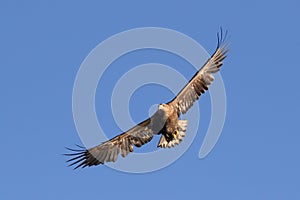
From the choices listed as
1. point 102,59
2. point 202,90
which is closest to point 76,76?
point 102,59

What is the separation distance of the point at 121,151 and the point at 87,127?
1.18m

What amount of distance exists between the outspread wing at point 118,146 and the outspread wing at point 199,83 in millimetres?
977

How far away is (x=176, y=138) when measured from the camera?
143ft

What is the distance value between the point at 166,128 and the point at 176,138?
668 mm

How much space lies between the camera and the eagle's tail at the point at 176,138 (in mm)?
43388

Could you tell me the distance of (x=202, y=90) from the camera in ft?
143

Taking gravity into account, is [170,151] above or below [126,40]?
below

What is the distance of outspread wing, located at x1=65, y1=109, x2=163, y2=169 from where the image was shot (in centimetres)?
4325

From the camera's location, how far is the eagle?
4300cm

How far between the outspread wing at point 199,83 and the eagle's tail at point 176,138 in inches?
20.0

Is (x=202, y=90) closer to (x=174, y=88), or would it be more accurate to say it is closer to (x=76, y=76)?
(x=174, y=88)

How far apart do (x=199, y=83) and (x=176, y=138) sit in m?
1.67

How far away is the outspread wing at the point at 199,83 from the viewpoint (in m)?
43.3

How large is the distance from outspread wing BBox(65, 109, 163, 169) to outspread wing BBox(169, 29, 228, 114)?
98 cm
